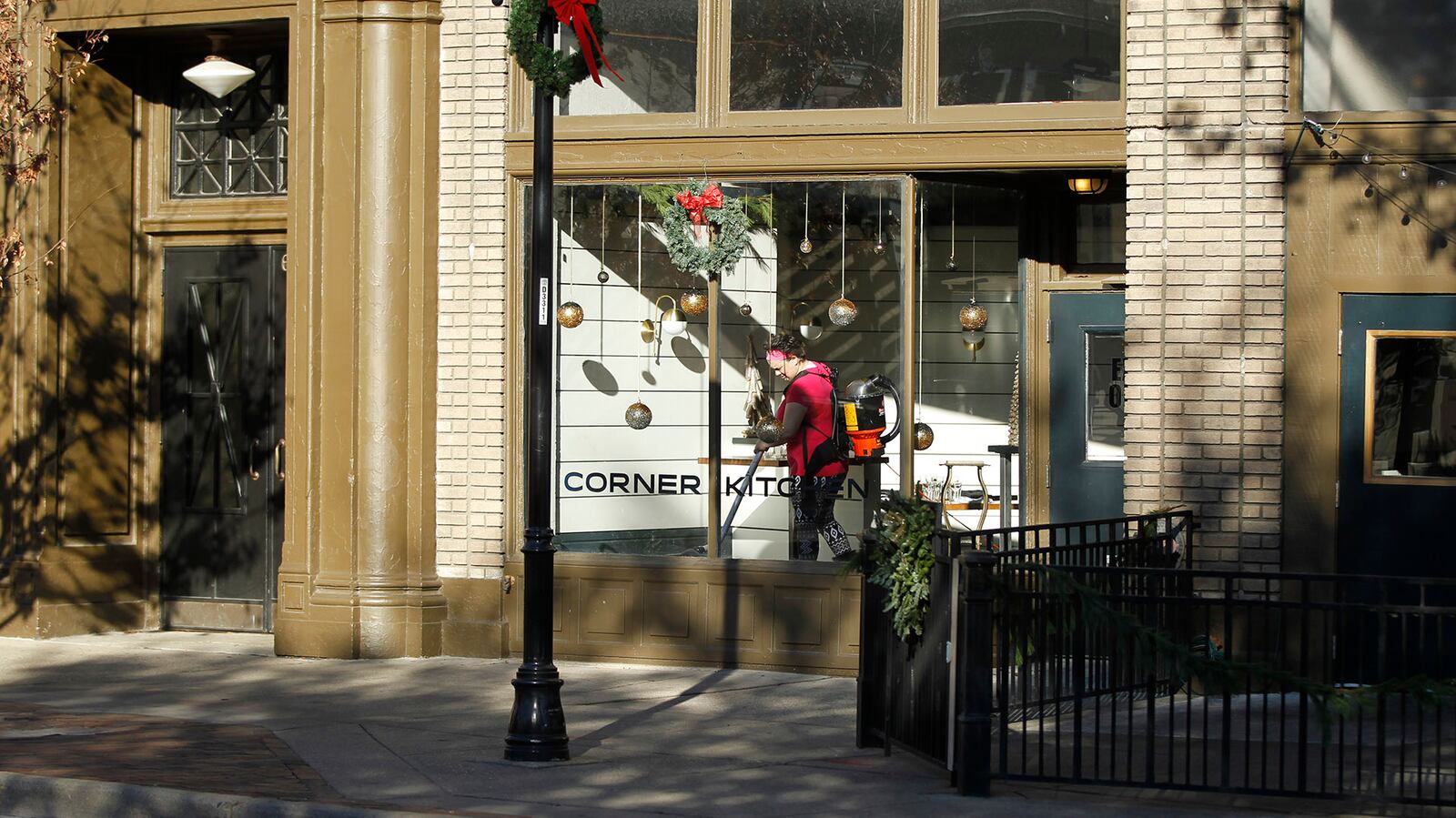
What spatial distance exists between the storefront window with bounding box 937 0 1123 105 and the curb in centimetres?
602

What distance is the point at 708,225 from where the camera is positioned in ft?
37.3

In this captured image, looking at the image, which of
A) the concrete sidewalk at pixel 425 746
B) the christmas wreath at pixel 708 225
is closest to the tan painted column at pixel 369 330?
the concrete sidewalk at pixel 425 746

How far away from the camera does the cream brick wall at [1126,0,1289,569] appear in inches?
400

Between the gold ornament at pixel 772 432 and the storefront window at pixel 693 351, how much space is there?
0.49 feet

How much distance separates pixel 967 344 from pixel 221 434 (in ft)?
18.2

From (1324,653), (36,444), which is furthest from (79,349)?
(1324,653)

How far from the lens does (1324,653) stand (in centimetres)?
759

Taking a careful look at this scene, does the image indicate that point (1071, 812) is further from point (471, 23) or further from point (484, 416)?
point (471, 23)

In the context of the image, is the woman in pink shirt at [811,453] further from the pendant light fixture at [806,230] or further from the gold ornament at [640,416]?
the gold ornament at [640,416]

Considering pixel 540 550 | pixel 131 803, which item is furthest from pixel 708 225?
pixel 131 803

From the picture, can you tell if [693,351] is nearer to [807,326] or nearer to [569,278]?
[807,326]

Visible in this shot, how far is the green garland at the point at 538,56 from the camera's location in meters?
8.29

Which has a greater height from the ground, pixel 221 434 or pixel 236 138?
pixel 236 138

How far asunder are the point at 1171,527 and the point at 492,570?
4.49 metres
